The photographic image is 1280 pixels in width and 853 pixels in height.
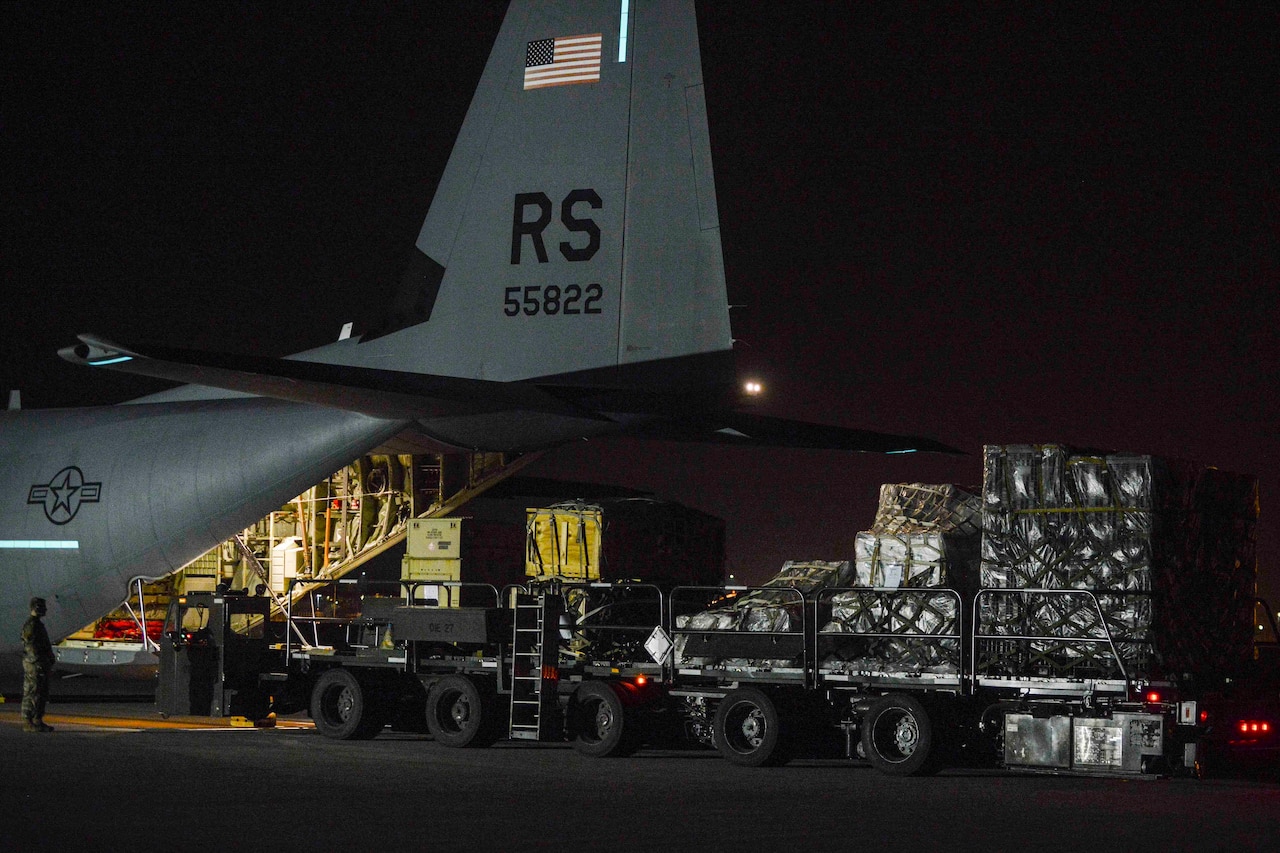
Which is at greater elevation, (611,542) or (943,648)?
(611,542)

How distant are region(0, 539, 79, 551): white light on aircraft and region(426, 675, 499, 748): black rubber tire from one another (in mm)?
5762

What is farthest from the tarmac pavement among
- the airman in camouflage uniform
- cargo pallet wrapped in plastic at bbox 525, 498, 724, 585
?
cargo pallet wrapped in plastic at bbox 525, 498, 724, 585

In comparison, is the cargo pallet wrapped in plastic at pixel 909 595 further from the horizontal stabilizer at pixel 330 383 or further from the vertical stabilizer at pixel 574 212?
the horizontal stabilizer at pixel 330 383

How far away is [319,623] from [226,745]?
243 centimetres

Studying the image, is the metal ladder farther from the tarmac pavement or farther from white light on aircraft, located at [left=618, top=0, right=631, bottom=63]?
white light on aircraft, located at [left=618, top=0, right=631, bottom=63]

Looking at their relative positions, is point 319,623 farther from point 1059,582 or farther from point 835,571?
point 1059,582

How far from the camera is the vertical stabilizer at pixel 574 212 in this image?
51.3 feet

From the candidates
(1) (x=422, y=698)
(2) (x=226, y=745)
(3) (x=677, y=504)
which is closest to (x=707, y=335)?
(3) (x=677, y=504)

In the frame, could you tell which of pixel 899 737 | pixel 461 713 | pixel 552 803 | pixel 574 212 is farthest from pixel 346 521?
pixel 552 803

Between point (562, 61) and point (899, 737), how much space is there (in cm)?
789

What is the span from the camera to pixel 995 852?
9.70 m

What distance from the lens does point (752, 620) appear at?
632 inches

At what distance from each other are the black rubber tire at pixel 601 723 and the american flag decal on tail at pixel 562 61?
21.1 feet

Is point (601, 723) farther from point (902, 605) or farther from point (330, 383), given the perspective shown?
point (330, 383)
